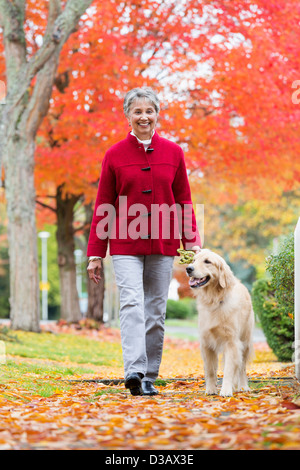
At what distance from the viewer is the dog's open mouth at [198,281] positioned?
5289mm

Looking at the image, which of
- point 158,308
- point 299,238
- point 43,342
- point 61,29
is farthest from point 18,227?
point 299,238

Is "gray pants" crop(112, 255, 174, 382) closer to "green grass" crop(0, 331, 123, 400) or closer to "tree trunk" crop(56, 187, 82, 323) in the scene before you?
"green grass" crop(0, 331, 123, 400)

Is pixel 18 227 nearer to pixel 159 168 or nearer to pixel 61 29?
pixel 61 29

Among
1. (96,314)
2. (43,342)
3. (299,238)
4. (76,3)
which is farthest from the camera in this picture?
(96,314)

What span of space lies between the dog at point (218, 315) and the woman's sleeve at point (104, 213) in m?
0.71

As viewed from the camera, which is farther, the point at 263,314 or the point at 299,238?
the point at 263,314

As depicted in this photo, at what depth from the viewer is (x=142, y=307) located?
5.18 meters

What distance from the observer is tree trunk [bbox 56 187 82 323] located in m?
17.8

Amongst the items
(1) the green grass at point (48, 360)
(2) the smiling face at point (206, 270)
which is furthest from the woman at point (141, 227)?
(1) the green grass at point (48, 360)

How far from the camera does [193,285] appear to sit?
529 cm

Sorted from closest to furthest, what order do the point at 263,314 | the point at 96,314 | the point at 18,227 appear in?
the point at 263,314
the point at 18,227
the point at 96,314

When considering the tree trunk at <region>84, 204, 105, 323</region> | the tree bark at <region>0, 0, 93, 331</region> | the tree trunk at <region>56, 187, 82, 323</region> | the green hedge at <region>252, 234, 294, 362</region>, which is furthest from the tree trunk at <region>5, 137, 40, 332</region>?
the green hedge at <region>252, 234, 294, 362</region>

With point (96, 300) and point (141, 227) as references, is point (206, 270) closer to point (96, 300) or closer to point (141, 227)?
point (141, 227)
